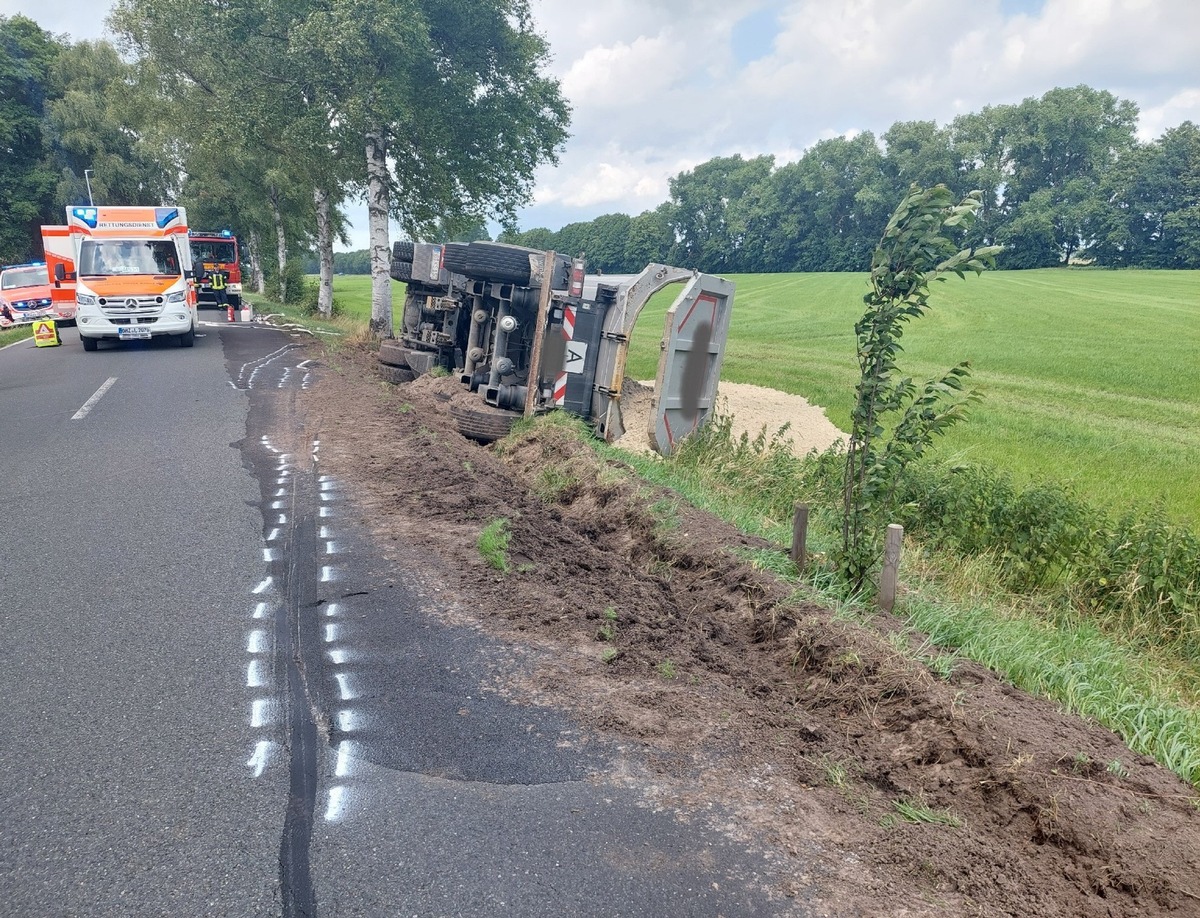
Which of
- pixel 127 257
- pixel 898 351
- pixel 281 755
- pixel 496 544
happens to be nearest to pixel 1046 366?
pixel 898 351

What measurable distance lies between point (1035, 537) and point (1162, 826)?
13.5 feet

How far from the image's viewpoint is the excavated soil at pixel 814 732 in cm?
288

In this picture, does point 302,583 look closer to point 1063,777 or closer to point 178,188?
point 1063,777

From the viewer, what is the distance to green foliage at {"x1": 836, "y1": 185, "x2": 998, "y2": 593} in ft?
14.5

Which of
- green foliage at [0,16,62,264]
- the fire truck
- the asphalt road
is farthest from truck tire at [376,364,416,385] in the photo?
green foliage at [0,16,62,264]

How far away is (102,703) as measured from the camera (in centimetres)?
386

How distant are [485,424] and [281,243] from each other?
32.9 m

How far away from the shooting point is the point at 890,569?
4.93 metres

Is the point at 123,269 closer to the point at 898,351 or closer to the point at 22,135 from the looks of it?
the point at 898,351

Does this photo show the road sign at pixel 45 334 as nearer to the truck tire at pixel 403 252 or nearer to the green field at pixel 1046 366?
the green field at pixel 1046 366

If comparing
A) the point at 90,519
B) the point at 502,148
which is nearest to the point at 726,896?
the point at 90,519

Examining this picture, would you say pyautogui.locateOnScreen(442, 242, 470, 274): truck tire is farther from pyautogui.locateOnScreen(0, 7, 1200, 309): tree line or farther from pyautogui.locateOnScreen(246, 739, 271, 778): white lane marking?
pyautogui.locateOnScreen(246, 739, 271, 778): white lane marking

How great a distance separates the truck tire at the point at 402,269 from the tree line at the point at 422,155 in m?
4.82

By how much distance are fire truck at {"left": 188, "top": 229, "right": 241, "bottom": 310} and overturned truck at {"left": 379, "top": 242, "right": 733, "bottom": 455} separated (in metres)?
27.2
